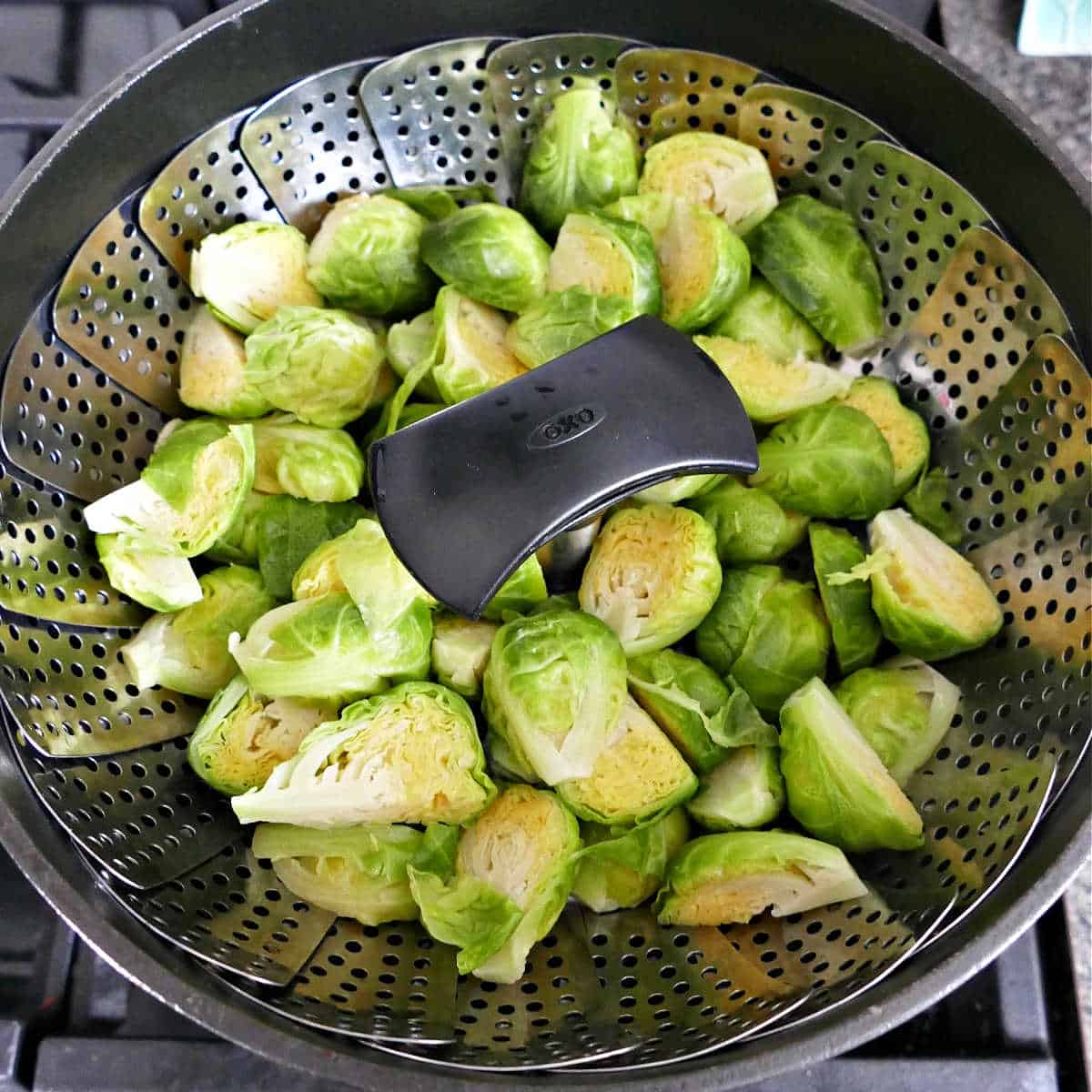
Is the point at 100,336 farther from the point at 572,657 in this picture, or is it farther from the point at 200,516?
the point at 572,657

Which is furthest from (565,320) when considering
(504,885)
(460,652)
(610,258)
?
(504,885)

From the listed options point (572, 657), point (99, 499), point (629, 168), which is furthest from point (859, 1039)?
point (629, 168)

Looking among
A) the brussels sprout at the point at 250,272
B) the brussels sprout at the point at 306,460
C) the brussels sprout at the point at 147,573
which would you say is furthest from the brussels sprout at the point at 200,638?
the brussels sprout at the point at 250,272

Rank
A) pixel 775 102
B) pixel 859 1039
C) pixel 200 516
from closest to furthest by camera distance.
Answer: pixel 859 1039
pixel 200 516
pixel 775 102

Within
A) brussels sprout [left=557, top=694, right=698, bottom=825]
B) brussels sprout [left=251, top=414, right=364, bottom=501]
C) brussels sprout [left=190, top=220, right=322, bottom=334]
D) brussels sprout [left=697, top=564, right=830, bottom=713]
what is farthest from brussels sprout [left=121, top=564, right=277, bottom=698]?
brussels sprout [left=697, top=564, right=830, bottom=713]

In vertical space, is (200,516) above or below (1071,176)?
below

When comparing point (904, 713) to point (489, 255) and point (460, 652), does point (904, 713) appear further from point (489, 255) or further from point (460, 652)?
point (489, 255)

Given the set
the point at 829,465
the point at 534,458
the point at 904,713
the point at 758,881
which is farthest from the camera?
the point at 829,465
